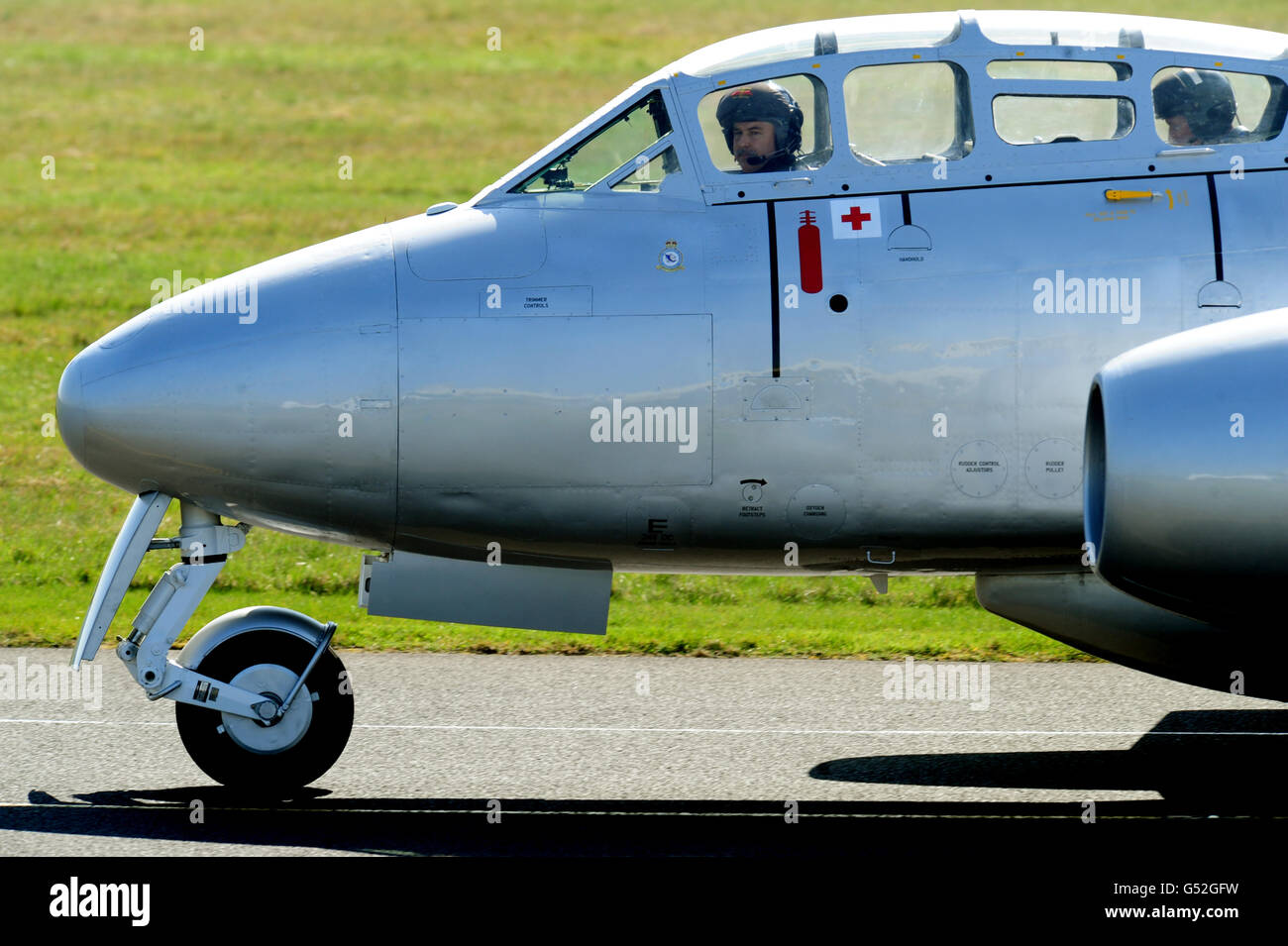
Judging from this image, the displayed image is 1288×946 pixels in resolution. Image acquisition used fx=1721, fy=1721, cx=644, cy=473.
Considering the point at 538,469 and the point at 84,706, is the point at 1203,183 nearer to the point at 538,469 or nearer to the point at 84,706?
the point at 538,469

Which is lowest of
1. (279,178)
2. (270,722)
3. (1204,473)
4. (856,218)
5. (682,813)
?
(682,813)

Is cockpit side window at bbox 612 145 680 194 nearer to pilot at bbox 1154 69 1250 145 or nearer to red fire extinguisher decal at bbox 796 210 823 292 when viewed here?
red fire extinguisher decal at bbox 796 210 823 292

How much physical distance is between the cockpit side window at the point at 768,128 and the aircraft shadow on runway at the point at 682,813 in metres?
2.71

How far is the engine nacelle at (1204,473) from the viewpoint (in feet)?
19.0

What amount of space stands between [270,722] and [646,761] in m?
1.84

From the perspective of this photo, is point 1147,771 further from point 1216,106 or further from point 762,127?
point 762,127

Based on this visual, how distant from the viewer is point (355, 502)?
6820 mm

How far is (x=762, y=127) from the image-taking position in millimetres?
7090

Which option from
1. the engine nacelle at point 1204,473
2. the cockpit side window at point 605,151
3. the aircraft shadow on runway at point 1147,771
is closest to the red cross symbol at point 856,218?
the cockpit side window at point 605,151

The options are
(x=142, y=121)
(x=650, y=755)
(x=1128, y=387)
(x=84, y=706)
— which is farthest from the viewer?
(x=142, y=121)

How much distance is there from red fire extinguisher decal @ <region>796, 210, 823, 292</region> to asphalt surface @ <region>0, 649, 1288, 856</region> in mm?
2201

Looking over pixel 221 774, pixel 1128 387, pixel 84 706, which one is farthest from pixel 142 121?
pixel 1128 387

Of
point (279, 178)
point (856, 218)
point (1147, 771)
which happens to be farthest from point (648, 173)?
point (279, 178)
